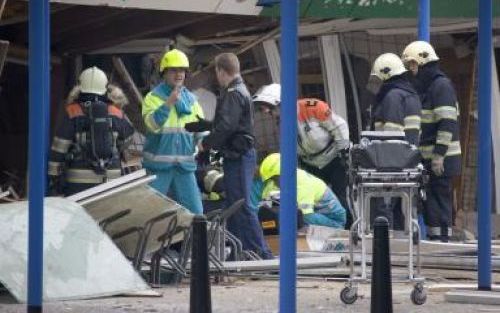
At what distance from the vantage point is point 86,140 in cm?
1145

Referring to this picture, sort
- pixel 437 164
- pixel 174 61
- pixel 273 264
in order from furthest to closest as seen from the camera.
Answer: pixel 437 164
pixel 174 61
pixel 273 264

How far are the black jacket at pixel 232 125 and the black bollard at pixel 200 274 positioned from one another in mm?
3938

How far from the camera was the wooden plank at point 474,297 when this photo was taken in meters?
9.25

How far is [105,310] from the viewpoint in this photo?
8.99 m

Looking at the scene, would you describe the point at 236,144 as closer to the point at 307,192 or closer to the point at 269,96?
the point at 307,192

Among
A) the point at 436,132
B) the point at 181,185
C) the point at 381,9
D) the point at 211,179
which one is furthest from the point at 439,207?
the point at 381,9

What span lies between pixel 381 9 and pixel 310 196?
128 inches

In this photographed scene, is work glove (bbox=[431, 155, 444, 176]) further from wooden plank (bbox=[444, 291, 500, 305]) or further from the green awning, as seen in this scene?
wooden plank (bbox=[444, 291, 500, 305])

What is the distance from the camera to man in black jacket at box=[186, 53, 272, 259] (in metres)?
11.8

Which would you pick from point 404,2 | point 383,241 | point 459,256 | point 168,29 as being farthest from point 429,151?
point 383,241

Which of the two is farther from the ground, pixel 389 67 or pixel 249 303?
pixel 389 67

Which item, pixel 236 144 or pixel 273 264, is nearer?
pixel 273 264

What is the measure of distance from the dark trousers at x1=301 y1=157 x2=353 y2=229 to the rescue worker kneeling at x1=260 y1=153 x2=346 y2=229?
1.31m

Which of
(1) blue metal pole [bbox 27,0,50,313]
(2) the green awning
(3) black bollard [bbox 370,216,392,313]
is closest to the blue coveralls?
(2) the green awning
